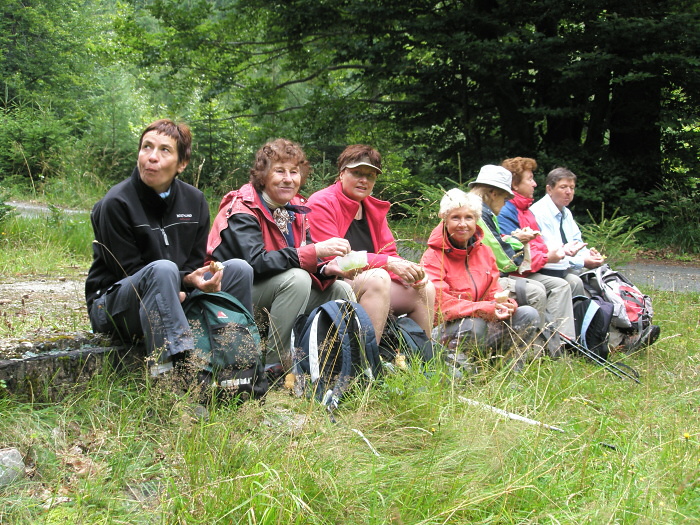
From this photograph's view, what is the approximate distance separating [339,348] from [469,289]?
52.7 inches

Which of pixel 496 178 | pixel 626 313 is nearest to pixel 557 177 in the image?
pixel 496 178

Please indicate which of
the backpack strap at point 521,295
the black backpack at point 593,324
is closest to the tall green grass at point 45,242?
the backpack strap at point 521,295

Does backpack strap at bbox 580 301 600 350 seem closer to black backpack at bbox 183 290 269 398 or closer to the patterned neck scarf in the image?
the patterned neck scarf

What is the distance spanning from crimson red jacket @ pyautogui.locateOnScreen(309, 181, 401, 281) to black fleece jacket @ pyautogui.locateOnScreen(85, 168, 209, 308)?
89 cm

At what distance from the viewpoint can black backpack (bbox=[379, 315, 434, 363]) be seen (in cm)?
366

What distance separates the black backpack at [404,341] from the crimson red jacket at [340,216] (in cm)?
34

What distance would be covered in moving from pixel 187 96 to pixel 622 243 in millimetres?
8789

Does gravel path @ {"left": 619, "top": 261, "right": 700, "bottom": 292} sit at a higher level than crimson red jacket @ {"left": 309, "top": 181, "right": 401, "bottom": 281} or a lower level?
lower

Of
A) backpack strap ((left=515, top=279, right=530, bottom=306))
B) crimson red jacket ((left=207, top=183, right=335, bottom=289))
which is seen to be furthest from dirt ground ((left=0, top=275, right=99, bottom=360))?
backpack strap ((left=515, top=279, right=530, bottom=306))

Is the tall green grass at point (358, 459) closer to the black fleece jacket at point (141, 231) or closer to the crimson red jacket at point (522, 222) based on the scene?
the black fleece jacket at point (141, 231)

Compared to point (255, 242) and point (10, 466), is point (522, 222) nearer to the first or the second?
point (255, 242)

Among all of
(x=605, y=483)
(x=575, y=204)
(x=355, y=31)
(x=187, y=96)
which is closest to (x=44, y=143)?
(x=187, y=96)

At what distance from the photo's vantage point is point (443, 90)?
11148 millimetres

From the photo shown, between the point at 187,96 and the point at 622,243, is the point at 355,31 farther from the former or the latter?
the point at 622,243
